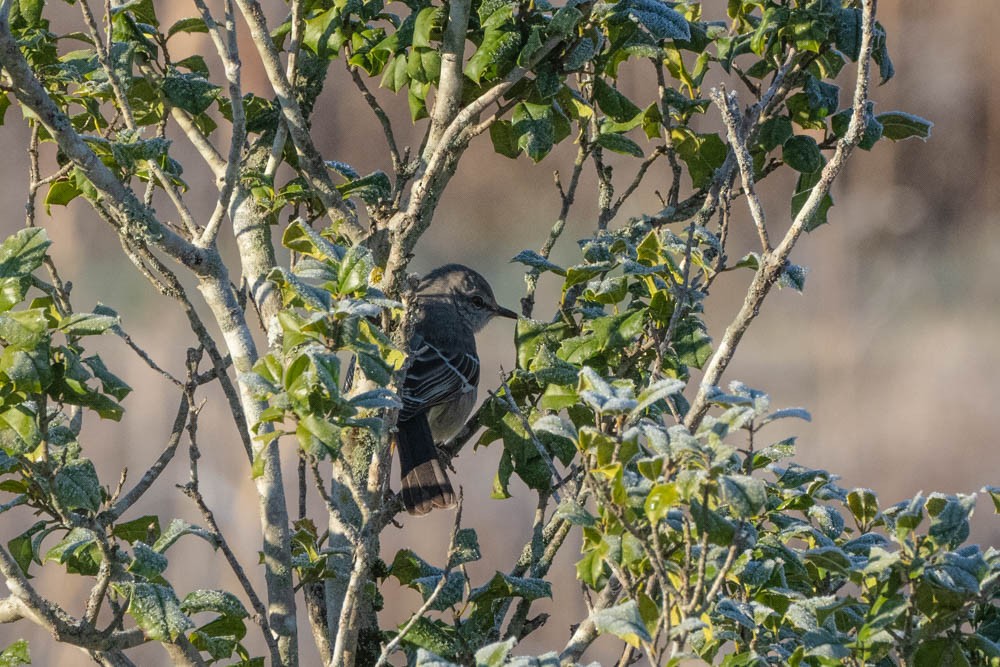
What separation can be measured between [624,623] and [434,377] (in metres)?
2.42

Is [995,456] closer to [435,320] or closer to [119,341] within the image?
[435,320]

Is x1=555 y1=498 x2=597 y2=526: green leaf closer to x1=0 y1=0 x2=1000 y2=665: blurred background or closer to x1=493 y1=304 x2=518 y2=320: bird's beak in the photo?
x1=0 y1=0 x2=1000 y2=665: blurred background

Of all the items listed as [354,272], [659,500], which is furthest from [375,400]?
[659,500]

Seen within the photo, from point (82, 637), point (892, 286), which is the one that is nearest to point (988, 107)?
point (892, 286)

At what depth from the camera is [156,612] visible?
1.77 metres

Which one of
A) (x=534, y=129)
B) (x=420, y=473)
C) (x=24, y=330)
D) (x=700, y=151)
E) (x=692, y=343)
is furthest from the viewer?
(x=420, y=473)

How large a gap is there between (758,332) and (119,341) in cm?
252

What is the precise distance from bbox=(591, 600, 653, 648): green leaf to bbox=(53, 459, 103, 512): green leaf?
914 mm

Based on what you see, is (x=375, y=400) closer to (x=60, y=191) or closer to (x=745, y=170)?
(x=745, y=170)

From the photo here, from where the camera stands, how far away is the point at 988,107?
15.1 feet

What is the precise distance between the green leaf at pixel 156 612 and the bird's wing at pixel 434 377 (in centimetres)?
169

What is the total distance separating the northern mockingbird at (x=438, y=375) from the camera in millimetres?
3371

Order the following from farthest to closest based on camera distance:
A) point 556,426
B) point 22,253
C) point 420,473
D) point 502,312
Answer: point 502,312 → point 420,473 → point 22,253 → point 556,426

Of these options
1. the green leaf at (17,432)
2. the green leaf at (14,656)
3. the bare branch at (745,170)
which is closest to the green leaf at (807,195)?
the bare branch at (745,170)
